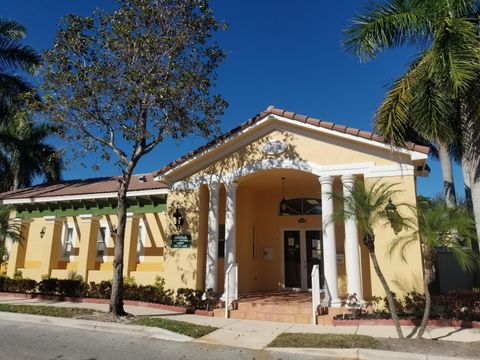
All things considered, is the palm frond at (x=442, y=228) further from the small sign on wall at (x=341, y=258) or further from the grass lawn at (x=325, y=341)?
the small sign on wall at (x=341, y=258)

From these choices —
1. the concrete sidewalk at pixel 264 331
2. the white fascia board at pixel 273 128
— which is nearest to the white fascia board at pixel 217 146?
the white fascia board at pixel 273 128

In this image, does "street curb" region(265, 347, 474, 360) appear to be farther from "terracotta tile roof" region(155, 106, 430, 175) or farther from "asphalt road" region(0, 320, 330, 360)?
"terracotta tile roof" region(155, 106, 430, 175)

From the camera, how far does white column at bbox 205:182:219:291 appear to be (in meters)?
11.7

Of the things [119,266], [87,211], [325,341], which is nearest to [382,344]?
[325,341]

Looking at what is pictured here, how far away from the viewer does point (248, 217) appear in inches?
557

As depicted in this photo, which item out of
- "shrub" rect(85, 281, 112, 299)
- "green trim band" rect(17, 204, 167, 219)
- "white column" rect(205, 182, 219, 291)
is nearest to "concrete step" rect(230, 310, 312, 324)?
"white column" rect(205, 182, 219, 291)

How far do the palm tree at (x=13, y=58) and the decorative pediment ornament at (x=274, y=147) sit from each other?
15516 millimetres

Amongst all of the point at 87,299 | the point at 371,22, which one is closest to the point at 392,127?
the point at 371,22

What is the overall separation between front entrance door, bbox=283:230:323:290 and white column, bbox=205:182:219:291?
343 cm

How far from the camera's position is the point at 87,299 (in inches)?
512

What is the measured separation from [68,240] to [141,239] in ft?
13.0

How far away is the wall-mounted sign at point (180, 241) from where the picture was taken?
1207 cm

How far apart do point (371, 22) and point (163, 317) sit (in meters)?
9.64

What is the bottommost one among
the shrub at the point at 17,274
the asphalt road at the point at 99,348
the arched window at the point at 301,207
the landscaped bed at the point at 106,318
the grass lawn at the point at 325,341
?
the asphalt road at the point at 99,348
